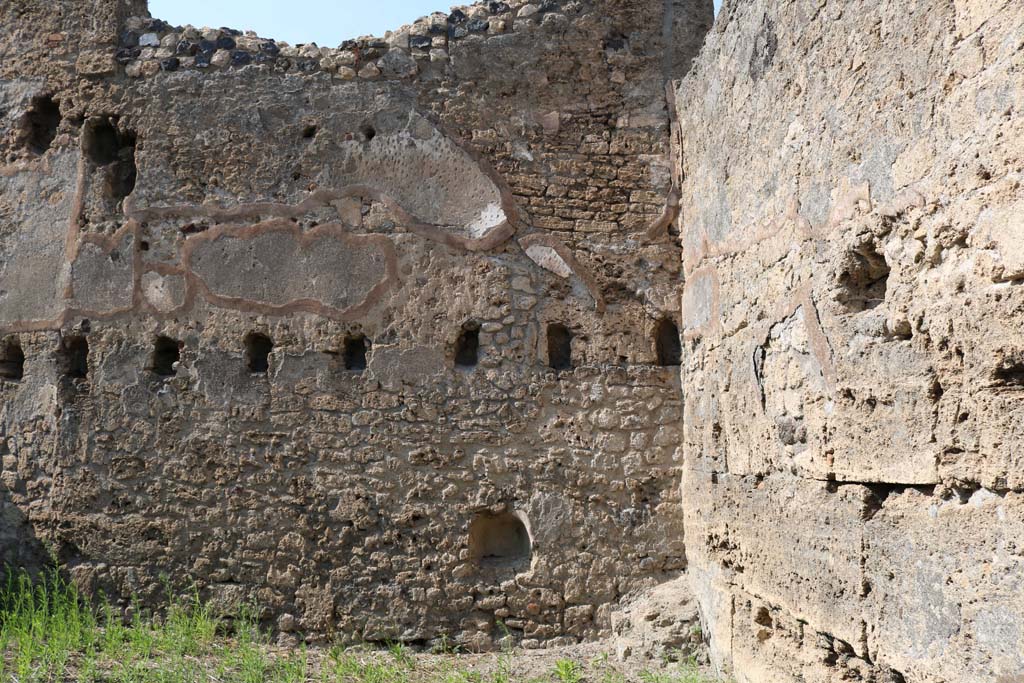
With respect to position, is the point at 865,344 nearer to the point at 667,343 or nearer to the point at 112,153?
the point at 667,343

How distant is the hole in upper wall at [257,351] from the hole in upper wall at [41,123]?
5.09 feet

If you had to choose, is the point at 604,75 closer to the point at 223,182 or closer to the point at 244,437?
the point at 223,182

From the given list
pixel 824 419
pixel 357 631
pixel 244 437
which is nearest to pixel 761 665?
pixel 824 419

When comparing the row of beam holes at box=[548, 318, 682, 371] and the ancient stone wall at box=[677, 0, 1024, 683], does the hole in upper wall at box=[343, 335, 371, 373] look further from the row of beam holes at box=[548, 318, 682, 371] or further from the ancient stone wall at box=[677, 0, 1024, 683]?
the ancient stone wall at box=[677, 0, 1024, 683]

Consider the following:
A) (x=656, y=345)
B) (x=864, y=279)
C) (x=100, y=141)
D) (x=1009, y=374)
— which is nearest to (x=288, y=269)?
(x=100, y=141)

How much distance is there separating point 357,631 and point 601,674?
47.6 inches

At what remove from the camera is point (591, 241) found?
4852mm

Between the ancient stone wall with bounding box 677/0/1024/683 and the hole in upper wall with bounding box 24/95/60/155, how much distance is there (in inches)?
134

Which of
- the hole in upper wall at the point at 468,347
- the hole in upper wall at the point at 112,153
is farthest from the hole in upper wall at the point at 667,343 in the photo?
the hole in upper wall at the point at 112,153

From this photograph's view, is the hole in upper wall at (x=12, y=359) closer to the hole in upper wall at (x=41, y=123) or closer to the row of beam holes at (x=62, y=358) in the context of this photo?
the row of beam holes at (x=62, y=358)

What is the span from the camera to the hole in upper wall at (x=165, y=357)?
4988mm

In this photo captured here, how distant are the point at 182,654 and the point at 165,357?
147 cm

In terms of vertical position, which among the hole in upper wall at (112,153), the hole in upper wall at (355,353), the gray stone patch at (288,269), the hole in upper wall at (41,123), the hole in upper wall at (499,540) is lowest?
the hole in upper wall at (499,540)

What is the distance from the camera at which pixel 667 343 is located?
4863 millimetres
